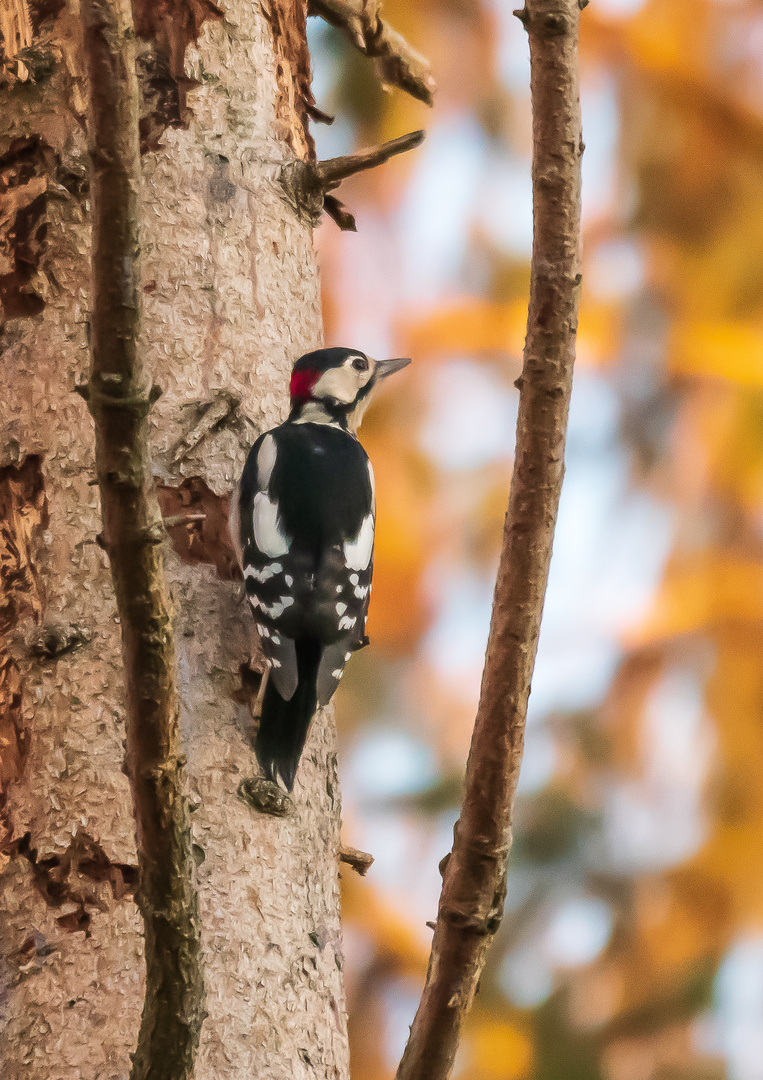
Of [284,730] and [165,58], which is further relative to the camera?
[165,58]

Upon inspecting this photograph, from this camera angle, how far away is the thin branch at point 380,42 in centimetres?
258

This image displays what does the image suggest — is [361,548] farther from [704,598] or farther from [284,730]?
[704,598]

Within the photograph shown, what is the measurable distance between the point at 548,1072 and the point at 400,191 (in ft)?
14.9

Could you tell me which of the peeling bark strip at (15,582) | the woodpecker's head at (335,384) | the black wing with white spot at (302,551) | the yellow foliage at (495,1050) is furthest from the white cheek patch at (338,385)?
the yellow foliage at (495,1050)

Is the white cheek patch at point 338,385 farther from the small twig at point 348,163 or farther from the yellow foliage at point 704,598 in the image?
the yellow foliage at point 704,598

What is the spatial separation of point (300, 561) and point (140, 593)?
709mm

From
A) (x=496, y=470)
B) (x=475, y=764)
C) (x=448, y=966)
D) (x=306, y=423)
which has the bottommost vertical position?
(x=448, y=966)

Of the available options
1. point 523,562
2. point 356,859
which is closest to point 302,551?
point 356,859

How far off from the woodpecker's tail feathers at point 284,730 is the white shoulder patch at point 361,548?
25 centimetres

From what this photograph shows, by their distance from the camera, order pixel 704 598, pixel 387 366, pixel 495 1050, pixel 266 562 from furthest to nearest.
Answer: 1. pixel 704 598
2. pixel 495 1050
3. pixel 387 366
4. pixel 266 562

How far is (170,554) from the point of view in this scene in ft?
5.55

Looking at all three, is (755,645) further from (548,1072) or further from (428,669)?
(548,1072)

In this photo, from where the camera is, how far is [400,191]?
22.5 ft

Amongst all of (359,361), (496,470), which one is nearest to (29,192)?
(359,361)
